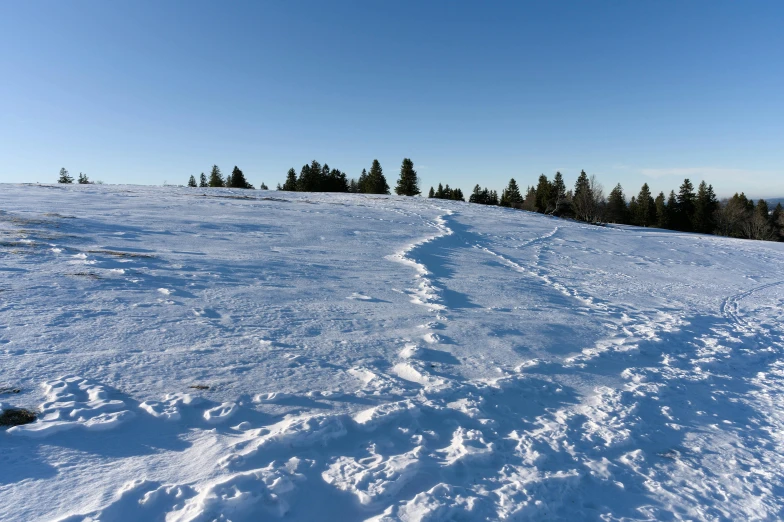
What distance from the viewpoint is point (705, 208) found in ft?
208

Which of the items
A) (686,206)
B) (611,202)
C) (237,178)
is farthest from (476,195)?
(237,178)

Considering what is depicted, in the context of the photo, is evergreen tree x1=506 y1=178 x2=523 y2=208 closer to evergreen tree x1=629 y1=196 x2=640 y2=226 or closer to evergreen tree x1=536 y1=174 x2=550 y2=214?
evergreen tree x1=536 y1=174 x2=550 y2=214

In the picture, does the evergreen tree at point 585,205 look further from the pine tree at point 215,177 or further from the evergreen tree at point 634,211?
the pine tree at point 215,177

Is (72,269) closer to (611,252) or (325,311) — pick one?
(325,311)

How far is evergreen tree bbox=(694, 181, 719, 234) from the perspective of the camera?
63.2 metres

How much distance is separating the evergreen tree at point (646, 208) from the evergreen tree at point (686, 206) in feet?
11.9

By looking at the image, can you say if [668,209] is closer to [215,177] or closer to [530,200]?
[530,200]

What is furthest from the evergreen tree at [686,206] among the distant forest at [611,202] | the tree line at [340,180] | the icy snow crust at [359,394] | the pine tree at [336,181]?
the icy snow crust at [359,394]

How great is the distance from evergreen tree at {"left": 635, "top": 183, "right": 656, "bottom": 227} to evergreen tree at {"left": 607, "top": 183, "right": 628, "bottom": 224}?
2.98 metres

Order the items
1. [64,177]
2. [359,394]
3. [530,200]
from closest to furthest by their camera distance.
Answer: [359,394] → [64,177] → [530,200]

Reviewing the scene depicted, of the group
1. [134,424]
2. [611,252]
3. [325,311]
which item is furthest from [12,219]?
[611,252]

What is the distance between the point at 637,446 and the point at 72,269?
914 cm

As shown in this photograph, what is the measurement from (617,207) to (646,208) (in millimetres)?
4547

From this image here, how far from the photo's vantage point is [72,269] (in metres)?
7.40
